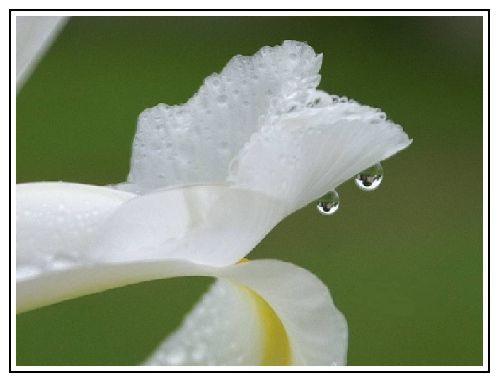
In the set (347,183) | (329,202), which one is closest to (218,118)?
(329,202)

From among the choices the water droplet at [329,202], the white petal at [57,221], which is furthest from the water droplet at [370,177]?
the white petal at [57,221]

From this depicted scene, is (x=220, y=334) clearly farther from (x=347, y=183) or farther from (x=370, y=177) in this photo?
(x=347, y=183)

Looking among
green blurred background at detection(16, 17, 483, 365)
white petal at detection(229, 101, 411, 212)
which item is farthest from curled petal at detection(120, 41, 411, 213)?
green blurred background at detection(16, 17, 483, 365)

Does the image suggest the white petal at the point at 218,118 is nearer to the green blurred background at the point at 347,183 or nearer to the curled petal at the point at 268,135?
the curled petal at the point at 268,135

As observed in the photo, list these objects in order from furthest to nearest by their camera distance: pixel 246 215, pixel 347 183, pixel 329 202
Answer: pixel 347 183 < pixel 329 202 < pixel 246 215

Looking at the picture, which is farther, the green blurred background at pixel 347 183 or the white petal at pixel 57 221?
the green blurred background at pixel 347 183
